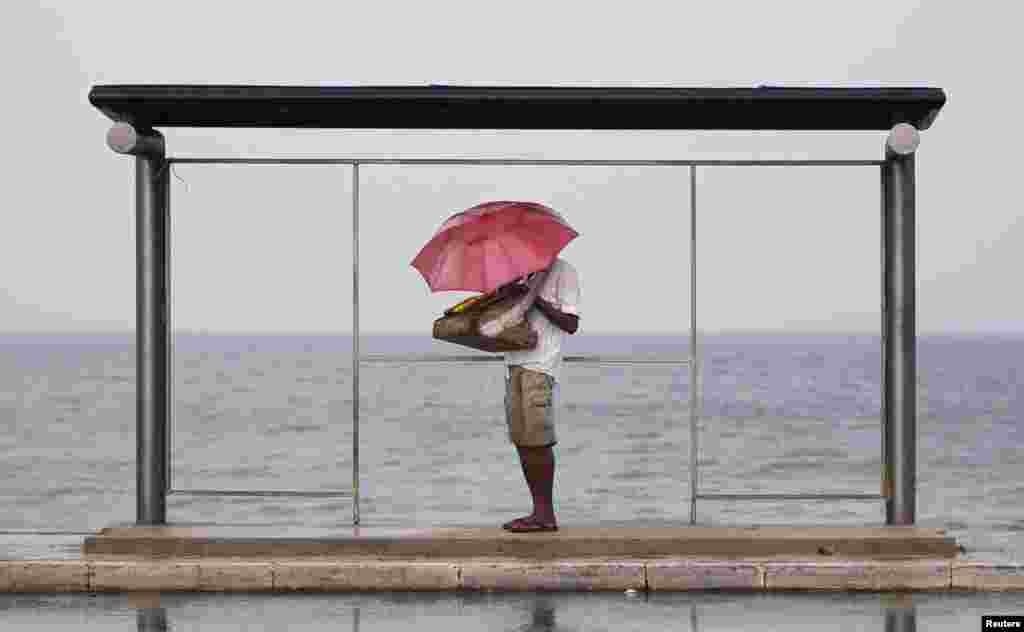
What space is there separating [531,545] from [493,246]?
1.67 metres

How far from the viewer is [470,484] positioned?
28297mm

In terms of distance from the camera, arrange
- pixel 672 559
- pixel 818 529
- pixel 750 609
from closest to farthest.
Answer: pixel 750 609 → pixel 672 559 → pixel 818 529

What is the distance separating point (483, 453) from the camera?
117ft

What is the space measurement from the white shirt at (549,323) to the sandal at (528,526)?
2.86 feet

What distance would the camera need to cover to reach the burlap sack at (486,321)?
9.93 metres

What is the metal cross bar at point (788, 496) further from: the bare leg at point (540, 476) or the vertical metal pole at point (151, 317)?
the vertical metal pole at point (151, 317)

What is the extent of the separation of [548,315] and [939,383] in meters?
64.1

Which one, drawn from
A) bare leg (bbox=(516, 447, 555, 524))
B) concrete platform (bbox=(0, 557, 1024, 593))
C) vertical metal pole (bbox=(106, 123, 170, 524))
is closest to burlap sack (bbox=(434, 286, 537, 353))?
bare leg (bbox=(516, 447, 555, 524))

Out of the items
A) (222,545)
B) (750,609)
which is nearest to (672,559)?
(750,609)

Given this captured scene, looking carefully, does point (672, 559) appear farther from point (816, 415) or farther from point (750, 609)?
point (816, 415)

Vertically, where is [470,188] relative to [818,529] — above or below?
above

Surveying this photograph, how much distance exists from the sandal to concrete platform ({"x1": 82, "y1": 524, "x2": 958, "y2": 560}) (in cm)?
16

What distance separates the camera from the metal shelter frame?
9633 mm

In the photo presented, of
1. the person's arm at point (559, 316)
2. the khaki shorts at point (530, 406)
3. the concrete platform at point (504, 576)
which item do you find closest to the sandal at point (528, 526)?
the khaki shorts at point (530, 406)
